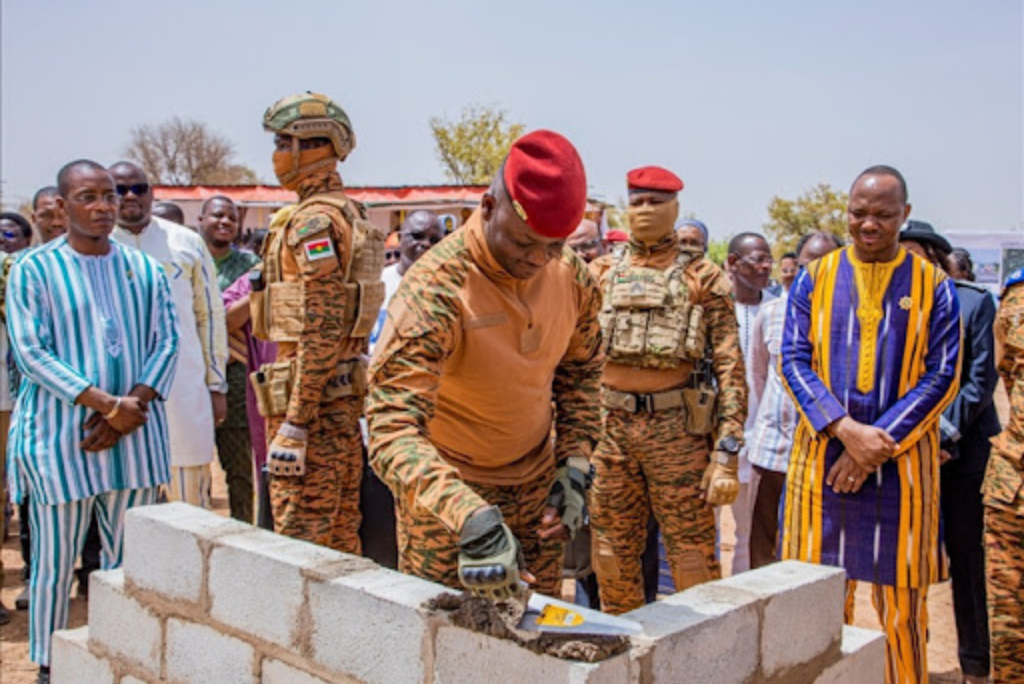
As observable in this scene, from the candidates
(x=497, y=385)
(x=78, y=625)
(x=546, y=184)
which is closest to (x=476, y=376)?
(x=497, y=385)

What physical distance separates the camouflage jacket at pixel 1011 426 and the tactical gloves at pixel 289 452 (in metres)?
2.68

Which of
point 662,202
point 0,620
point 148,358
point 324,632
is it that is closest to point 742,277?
point 662,202

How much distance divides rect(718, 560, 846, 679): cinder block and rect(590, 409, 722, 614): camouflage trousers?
1485mm

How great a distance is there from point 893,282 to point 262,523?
3.16m

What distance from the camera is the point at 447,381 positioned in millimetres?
2775

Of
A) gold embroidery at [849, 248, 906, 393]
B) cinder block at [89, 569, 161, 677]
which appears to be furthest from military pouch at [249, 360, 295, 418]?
gold embroidery at [849, 248, 906, 393]

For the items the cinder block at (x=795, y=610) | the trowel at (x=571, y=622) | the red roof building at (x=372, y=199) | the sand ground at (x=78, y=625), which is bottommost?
the sand ground at (x=78, y=625)

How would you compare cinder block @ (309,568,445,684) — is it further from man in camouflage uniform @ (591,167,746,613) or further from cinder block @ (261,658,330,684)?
man in camouflage uniform @ (591,167,746,613)

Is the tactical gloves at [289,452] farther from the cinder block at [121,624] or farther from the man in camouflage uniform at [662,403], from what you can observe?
the man in camouflage uniform at [662,403]

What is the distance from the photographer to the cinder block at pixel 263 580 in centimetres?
274

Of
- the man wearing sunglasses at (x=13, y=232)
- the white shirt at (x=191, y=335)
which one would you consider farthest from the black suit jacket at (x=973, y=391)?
the man wearing sunglasses at (x=13, y=232)

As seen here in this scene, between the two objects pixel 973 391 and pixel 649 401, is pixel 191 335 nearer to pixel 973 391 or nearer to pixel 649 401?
pixel 649 401

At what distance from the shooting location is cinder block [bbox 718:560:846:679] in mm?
2633

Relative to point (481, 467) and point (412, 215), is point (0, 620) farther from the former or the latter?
point (481, 467)
